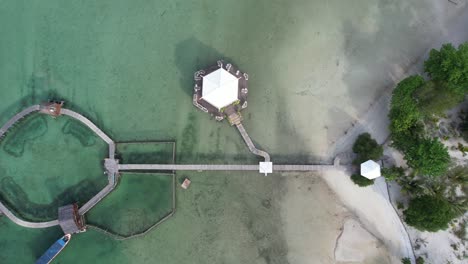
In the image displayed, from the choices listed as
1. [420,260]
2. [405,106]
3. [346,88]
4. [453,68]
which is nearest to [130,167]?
[346,88]

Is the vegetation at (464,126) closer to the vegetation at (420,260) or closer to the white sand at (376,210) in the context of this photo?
the white sand at (376,210)

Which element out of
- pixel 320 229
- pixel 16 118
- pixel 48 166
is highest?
pixel 16 118

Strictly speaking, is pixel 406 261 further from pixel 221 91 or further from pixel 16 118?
pixel 16 118

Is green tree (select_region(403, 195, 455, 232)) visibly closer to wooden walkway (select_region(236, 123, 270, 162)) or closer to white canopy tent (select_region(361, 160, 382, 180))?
white canopy tent (select_region(361, 160, 382, 180))

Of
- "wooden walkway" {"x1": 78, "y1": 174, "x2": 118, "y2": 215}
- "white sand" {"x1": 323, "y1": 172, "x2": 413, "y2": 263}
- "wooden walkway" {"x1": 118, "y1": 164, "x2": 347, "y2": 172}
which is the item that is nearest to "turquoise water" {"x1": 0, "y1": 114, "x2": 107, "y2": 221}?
"wooden walkway" {"x1": 78, "y1": 174, "x2": 118, "y2": 215}

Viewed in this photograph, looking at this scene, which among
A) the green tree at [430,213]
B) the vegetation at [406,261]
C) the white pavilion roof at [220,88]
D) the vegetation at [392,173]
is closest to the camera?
the green tree at [430,213]

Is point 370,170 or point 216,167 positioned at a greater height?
point 216,167

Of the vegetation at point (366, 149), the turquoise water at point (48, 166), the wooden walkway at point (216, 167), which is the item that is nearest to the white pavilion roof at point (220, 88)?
the wooden walkway at point (216, 167)
